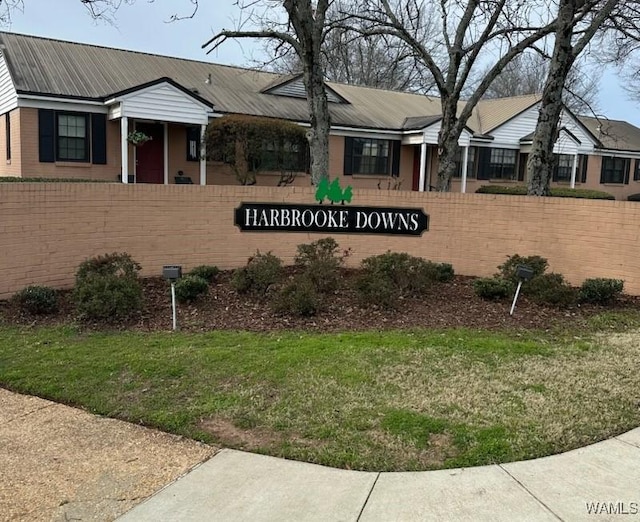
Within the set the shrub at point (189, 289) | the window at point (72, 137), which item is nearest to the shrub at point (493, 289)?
the shrub at point (189, 289)

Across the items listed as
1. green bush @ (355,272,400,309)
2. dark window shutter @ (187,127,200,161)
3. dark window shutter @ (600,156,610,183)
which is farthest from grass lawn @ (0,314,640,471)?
dark window shutter @ (600,156,610,183)

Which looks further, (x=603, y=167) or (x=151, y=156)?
(x=603, y=167)

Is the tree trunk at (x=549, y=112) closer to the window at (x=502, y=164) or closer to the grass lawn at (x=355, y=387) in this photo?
the grass lawn at (x=355, y=387)

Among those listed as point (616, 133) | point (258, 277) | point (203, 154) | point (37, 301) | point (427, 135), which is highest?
point (616, 133)

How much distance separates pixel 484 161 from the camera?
27.5 metres

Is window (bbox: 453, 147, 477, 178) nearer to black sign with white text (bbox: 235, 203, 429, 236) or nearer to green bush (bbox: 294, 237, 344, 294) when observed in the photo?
black sign with white text (bbox: 235, 203, 429, 236)

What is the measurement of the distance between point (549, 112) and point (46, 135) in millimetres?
13260

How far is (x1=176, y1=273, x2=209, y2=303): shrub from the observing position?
8172 millimetres

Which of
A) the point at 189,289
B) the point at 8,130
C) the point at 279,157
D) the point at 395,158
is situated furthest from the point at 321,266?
Answer: the point at 395,158

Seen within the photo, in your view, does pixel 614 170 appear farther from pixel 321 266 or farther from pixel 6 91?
pixel 321 266

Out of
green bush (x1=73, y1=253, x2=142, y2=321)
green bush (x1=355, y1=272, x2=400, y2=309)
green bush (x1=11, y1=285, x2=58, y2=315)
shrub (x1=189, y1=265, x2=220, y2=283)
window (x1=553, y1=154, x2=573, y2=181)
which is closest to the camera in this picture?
green bush (x1=73, y1=253, x2=142, y2=321)

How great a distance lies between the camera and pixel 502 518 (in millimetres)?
3334

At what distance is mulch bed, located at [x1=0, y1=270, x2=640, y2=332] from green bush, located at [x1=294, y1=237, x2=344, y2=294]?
0.20m

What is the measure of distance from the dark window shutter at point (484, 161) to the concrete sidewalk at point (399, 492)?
24.5m
